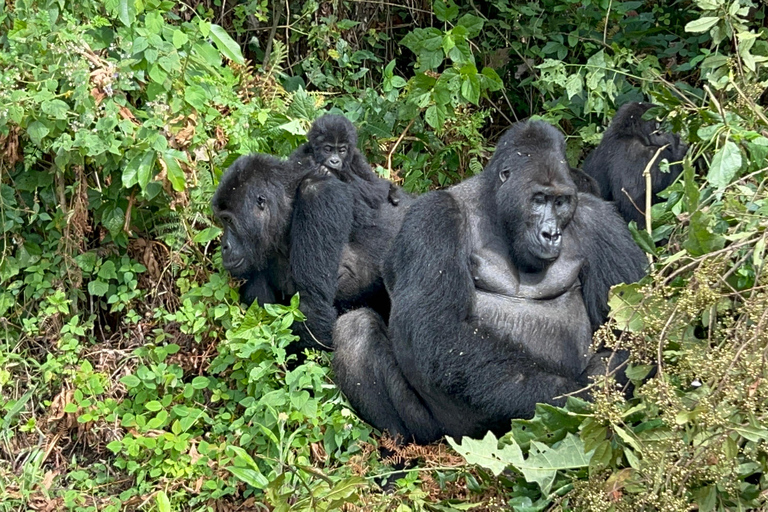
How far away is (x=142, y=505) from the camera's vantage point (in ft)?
13.3

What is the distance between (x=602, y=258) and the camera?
394 centimetres

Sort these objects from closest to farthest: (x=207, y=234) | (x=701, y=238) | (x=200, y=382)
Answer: (x=701, y=238)
(x=200, y=382)
(x=207, y=234)

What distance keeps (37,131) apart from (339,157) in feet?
4.87

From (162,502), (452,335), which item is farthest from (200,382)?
(452,335)

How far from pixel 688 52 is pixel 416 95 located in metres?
1.56

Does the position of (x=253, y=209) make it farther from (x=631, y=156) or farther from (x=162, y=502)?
(x=631, y=156)

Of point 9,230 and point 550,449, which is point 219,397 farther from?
point 550,449

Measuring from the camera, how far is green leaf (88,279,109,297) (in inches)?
190

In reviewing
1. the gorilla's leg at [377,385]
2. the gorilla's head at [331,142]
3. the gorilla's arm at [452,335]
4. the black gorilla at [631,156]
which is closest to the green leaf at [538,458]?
the gorilla's arm at [452,335]

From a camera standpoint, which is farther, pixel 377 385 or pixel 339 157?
pixel 339 157

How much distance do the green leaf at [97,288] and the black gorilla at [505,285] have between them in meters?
1.49

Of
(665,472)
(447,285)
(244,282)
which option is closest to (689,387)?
(665,472)

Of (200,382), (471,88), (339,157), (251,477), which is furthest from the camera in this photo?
(471,88)

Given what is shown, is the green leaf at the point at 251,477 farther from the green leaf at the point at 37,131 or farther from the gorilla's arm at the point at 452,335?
the green leaf at the point at 37,131
